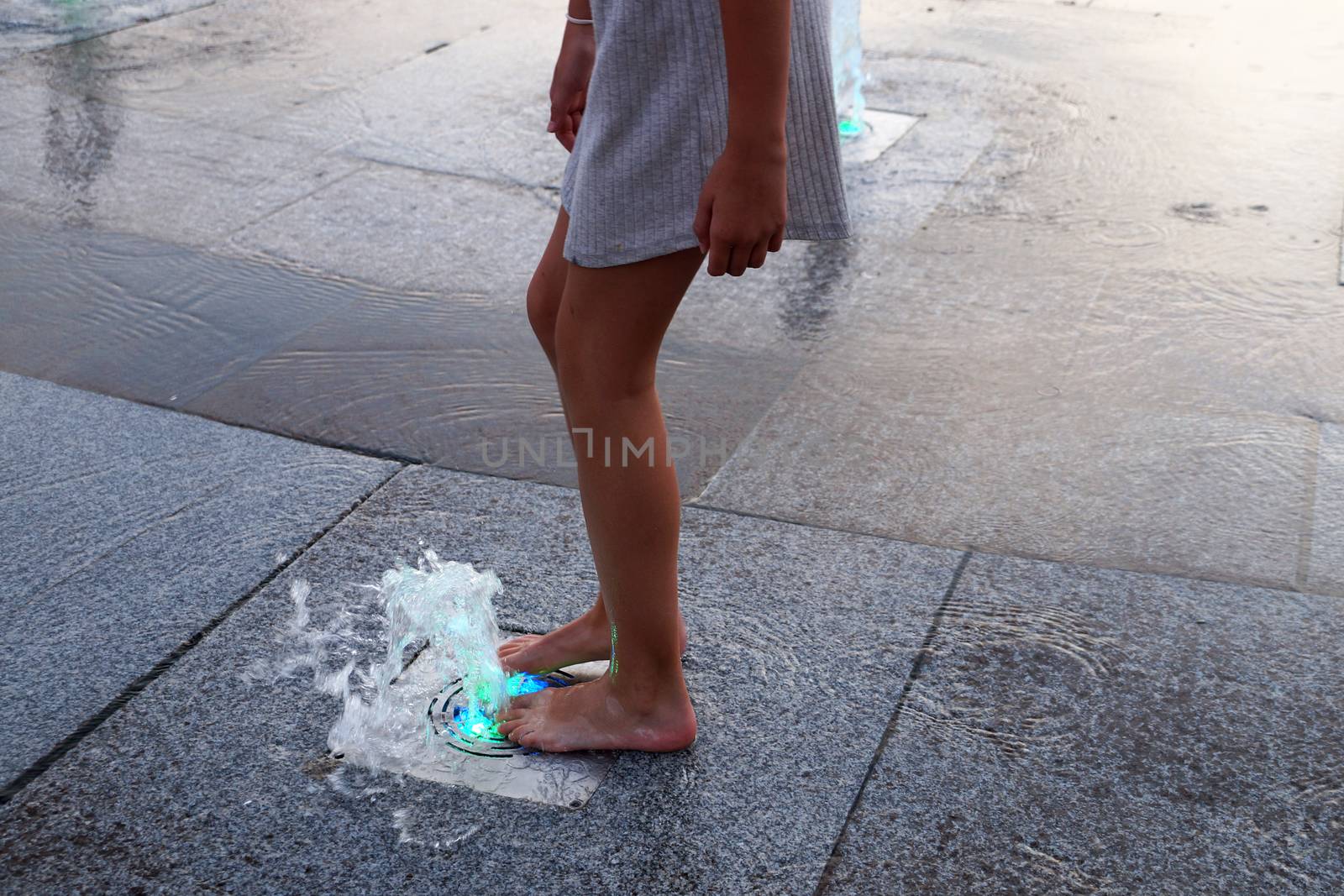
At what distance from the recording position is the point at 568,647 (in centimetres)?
235

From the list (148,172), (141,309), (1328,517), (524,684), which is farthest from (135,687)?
(148,172)

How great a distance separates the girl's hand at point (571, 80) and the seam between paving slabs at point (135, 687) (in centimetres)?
108

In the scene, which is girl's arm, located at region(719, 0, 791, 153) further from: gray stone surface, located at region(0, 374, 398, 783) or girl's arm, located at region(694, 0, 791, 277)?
gray stone surface, located at region(0, 374, 398, 783)

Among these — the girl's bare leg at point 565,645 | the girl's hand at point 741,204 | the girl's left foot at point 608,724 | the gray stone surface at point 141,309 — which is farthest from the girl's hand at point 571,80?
the gray stone surface at point 141,309

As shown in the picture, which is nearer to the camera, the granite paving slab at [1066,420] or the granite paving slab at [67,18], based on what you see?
the granite paving slab at [1066,420]

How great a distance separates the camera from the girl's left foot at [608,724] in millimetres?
2168

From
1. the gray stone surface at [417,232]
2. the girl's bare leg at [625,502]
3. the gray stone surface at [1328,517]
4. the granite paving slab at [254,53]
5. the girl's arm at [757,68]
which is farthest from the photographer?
the granite paving slab at [254,53]

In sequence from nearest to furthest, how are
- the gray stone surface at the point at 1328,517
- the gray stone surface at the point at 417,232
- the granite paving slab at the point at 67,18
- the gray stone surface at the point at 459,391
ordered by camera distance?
the gray stone surface at the point at 1328,517
the gray stone surface at the point at 459,391
the gray stone surface at the point at 417,232
the granite paving slab at the point at 67,18

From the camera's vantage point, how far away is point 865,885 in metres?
1.93

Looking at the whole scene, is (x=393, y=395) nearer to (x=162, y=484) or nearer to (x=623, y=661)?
(x=162, y=484)

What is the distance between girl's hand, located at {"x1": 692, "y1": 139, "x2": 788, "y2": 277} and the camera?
170cm

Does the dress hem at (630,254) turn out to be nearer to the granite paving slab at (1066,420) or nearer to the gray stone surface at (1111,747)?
the gray stone surface at (1111,747)

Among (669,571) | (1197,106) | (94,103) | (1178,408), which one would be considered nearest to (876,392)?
(1178,408)

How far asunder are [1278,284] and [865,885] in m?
2.98
